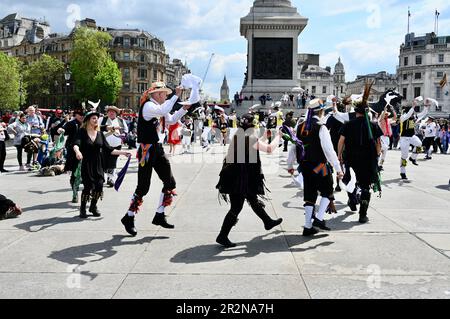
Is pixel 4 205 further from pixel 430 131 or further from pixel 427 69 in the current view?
pixel 427 69

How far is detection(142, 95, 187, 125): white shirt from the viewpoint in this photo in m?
6.23

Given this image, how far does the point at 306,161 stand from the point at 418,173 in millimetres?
9625

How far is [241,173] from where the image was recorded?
241 inches

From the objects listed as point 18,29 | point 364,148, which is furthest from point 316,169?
point 18,29

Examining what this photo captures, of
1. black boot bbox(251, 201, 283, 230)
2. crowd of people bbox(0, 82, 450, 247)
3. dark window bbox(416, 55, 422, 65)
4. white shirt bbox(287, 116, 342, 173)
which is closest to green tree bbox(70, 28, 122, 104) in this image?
dark window bbox(416, 55, 422, 65)

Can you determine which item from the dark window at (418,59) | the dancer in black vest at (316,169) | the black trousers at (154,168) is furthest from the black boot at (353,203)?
the dark window at (418,59)

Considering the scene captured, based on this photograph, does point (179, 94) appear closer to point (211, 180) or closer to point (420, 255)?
point (420, 255)

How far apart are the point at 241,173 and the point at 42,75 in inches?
3807

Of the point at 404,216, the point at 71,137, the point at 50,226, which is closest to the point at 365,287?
the point at 404,216

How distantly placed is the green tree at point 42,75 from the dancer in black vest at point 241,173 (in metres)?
94.3

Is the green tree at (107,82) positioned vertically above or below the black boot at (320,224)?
above

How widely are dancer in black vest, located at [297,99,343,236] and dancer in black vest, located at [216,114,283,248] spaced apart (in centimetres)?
93

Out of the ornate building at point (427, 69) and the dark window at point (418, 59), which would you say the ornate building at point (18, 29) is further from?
the dark window at point (418, 59)

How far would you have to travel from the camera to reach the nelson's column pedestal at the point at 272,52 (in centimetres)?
3909
